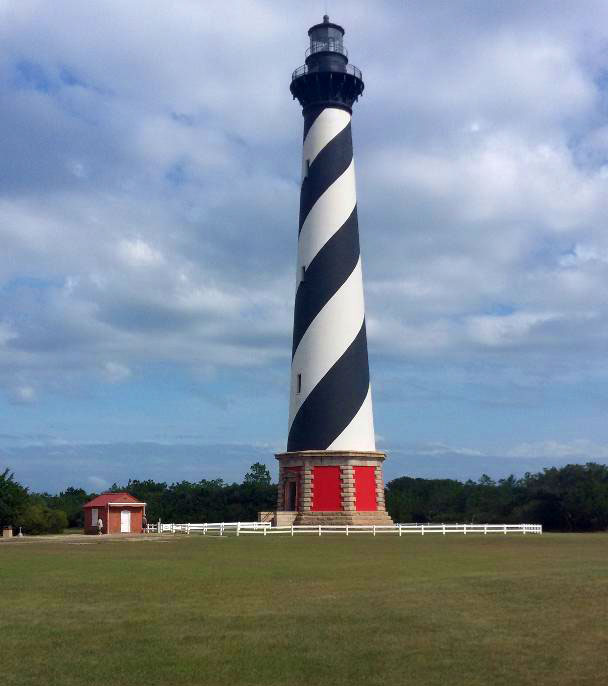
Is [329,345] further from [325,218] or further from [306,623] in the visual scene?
[306,623]

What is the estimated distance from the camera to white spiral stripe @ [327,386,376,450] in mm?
36312

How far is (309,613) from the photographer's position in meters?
11.0

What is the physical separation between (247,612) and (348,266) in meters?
27.6

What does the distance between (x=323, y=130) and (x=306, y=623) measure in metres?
31.8

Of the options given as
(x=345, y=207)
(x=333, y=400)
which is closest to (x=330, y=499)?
(x=333, y=400)

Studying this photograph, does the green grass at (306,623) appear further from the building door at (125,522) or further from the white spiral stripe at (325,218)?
the white spiral stripe at (325,218)

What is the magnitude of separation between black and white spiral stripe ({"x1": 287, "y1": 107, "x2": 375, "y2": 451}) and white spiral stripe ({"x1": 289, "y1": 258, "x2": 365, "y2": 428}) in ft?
0.15

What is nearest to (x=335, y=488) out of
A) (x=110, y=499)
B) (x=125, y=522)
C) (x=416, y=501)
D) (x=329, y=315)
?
(x=329, y=315)

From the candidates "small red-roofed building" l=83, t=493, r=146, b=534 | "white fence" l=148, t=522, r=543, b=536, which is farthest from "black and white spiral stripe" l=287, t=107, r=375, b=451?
"small red-roofed building" l=83, t=493, r=146, b=534

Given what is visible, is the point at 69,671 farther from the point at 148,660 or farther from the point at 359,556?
the point at 359,556

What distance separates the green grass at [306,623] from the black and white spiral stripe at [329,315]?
18743mm

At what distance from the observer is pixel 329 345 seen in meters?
36.8

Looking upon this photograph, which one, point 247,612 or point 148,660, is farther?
point 247,612

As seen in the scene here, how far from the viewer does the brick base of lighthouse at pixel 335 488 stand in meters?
35.9
